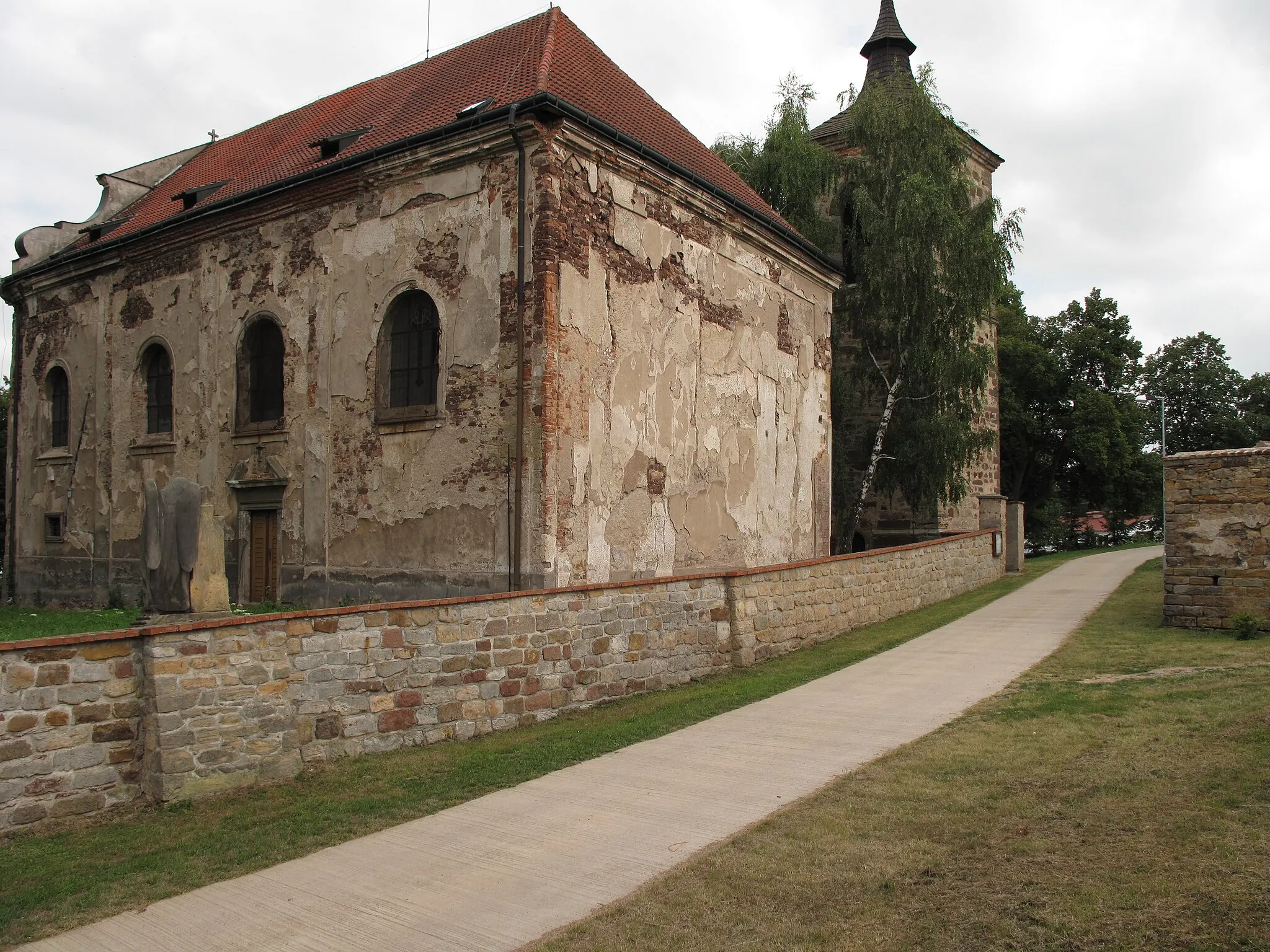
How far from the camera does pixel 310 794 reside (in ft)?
22.9

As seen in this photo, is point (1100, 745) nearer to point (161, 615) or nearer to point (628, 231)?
point (161, 615)

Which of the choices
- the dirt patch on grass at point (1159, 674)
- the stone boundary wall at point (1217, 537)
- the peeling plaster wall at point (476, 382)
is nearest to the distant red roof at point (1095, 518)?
the peeling plaster wall at point (476, 382)

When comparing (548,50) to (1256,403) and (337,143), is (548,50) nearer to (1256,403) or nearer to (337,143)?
(337,143)

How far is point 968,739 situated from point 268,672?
5.31m

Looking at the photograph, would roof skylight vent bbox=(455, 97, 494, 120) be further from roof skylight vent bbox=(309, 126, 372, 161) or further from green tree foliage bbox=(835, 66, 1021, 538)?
green tree foliage bbox=(835, 66, 1021, 538)

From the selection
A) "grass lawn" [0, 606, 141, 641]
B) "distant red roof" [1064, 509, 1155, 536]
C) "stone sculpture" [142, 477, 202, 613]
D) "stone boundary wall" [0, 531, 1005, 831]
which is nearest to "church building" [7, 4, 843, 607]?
"stone sculpture" [142, 477, 202, 613]

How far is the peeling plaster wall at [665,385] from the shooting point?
43.7 ft

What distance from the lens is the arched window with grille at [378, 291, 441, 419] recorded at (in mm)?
14609

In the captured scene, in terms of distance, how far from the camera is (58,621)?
1706 cm

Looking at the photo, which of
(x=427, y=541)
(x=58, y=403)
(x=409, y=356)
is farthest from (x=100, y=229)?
(x=427, y=541)

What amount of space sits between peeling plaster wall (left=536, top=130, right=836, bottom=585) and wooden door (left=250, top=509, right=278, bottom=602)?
596cm

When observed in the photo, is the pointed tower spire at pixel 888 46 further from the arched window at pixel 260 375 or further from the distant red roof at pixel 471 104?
the arched window at pixel 260 375

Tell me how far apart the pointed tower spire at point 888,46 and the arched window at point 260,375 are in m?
22.5

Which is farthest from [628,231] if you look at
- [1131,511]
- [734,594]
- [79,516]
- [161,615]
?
[1131,511]
